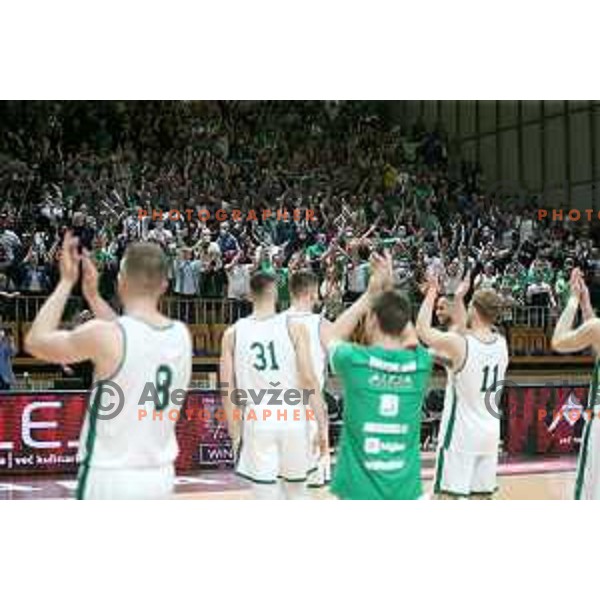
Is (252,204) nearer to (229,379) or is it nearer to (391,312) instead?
(229,379)

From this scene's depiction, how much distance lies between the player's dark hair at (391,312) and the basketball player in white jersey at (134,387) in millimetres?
1005

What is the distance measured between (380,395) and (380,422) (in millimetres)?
173

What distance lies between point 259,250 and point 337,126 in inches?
49.5

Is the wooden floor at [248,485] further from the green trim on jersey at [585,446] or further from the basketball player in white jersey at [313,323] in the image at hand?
the green trim on jersey at [585,446]

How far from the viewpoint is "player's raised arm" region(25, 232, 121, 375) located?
16.6 feet

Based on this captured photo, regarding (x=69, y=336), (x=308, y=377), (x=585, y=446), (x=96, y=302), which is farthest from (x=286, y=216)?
(x=69, y=336)

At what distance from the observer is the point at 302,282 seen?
818 cm

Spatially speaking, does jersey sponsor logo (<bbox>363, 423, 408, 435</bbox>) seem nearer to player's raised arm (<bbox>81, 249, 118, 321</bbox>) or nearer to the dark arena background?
player's raised arm (<bbox>81, 249, 118, 321</bbox>)

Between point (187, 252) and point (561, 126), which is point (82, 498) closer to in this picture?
point (187, 252)

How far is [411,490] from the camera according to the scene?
6176mm

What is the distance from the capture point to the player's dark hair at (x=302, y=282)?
8117 mm

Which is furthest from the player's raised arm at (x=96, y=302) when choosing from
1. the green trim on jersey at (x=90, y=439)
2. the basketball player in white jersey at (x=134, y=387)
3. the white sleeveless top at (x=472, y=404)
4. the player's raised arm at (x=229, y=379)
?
the white sleeveless top at (x=472, y=404)

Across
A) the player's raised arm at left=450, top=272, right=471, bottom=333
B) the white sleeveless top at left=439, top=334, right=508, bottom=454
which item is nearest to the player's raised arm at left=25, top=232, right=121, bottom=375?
the white sleeveless top at left=439, top=334, right=508, bottom=454

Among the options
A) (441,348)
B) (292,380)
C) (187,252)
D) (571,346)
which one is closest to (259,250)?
(187,252)
